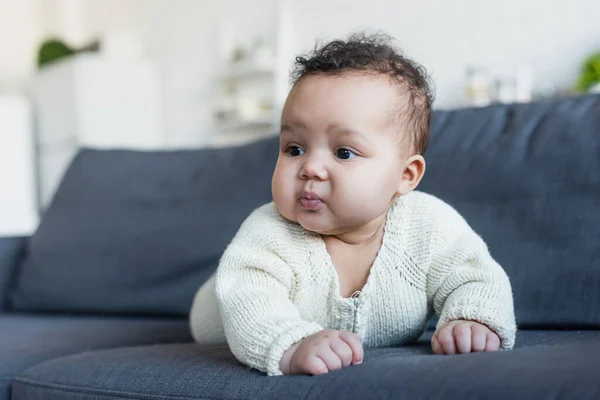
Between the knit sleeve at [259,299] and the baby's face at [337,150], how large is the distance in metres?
0.08

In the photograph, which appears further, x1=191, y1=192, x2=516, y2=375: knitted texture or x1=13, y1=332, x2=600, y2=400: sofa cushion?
x1=191, y1=192, x2=516, y2=375: knitted texture

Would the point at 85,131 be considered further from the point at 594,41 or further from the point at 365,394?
the point at 365,394

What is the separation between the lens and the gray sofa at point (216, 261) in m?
0.90

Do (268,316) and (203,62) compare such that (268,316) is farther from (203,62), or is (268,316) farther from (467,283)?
(203,62)

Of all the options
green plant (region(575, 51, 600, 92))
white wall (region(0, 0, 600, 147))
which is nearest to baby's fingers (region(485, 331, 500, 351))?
white wall (region(0, 0, 600, 147))

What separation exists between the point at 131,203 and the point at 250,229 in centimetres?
84

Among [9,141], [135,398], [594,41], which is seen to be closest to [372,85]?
[135,398]

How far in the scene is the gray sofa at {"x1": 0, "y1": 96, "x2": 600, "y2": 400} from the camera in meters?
0.90

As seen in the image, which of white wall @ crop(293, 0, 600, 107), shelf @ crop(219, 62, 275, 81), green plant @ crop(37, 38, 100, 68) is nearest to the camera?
white wall @ crop(293, 0, 600, 107)

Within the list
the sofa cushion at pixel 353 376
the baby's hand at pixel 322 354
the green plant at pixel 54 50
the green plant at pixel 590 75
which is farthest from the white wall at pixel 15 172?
the baby's hand at pixel 322 354

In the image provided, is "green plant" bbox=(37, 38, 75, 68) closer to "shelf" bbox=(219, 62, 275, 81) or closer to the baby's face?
"shelf" bbox=(219, 62, 275, 81)

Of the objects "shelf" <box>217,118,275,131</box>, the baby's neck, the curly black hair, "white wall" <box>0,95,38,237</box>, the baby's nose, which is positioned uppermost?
the curly black hair

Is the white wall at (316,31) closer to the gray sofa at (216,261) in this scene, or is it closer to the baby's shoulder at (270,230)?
the gray sofa at (216,261)

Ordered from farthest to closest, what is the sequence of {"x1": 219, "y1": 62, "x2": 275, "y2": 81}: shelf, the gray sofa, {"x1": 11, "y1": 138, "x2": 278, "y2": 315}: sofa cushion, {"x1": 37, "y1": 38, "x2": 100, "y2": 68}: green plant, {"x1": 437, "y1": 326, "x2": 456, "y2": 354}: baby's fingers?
{"x1": 37, "y1": 38, "x2": 100, "y2": 68}: green plant → {"x1": 219, "y1": 62, "x2": 275, "y2": 81}: shelf → {"x1": 11, "y1": 138, "x2": 278, "y2": 315}: sofa cushion → {"x1": 437, "y1": 326, "x2": 456, "y2": 354}: baby's fingers → the gray sofa
